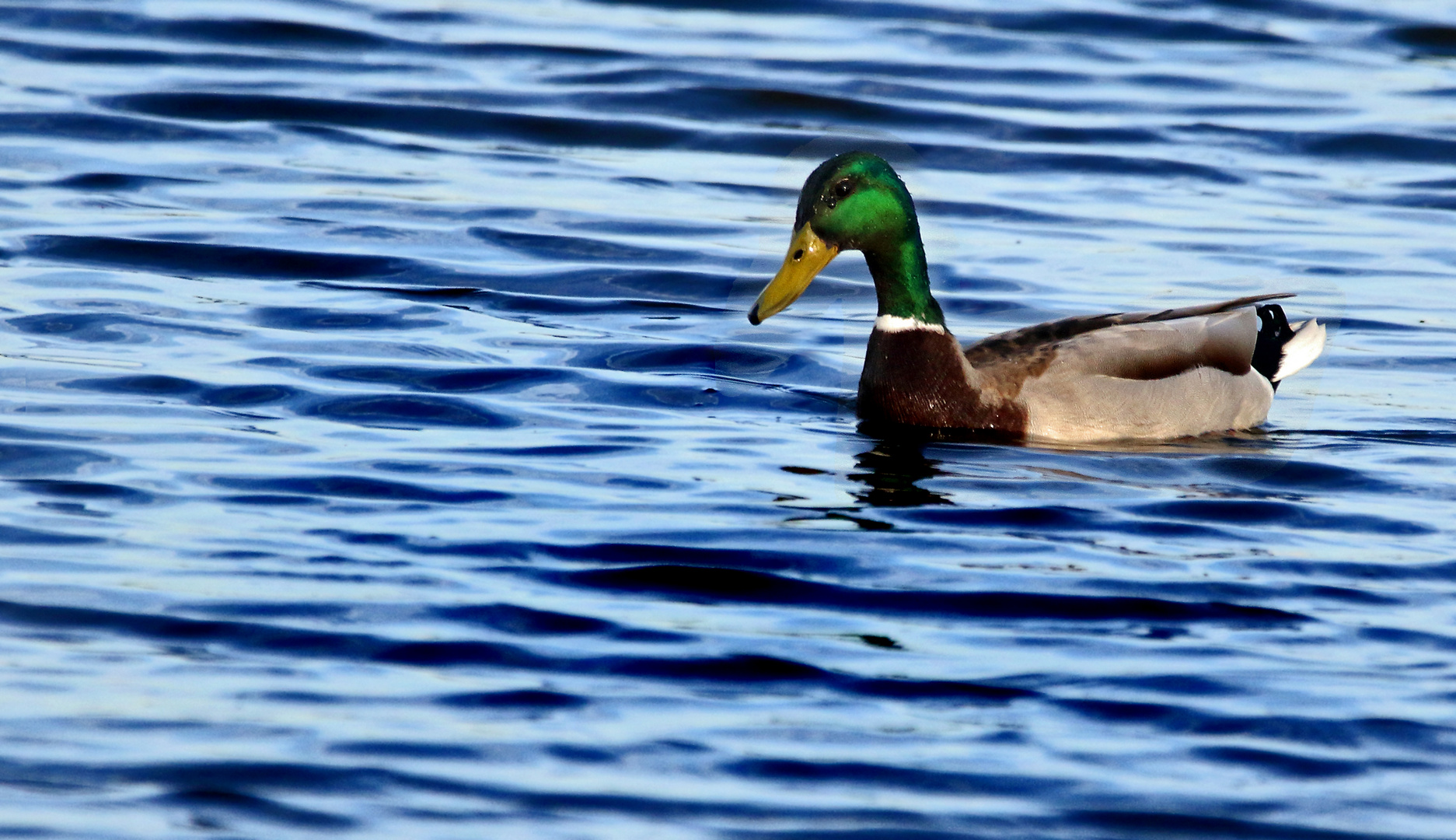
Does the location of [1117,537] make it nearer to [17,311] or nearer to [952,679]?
[952,679]

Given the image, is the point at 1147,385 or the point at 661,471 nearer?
the point at 661,471

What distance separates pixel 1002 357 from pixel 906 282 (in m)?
0.51

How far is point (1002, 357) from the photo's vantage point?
8.68 meters

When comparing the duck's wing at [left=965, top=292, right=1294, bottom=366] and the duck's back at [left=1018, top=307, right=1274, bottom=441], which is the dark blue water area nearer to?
the duck's back at [left=1018, top=307, right=1274, bottom=441]

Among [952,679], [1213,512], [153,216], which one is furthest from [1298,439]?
[153,216]

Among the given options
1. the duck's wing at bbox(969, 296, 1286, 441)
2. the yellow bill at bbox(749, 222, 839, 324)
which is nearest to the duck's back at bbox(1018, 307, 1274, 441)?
the duck's wing at bbox(969, 296, 1286, 441)

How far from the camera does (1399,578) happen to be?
654cm

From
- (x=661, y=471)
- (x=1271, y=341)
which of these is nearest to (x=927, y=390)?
(x=661, y=471)

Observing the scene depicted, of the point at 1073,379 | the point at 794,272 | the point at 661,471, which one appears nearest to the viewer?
the point at 661,471

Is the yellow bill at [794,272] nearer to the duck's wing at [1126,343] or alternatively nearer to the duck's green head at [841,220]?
the duck's green head at [841,220]

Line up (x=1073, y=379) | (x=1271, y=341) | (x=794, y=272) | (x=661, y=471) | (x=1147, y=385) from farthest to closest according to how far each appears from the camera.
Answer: (x=1271, y=341) → (x=794, y=272) → (x=1147, y=385) → (x=1073, y=379) → (x=661, y=471)

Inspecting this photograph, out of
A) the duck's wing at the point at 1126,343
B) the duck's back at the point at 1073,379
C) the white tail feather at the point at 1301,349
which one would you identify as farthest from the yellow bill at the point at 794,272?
the white tail feather at the point at 1301,349

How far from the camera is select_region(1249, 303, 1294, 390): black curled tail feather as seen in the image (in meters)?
9.50

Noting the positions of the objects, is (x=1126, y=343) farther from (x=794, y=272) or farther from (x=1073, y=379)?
(x=794, y=272)
